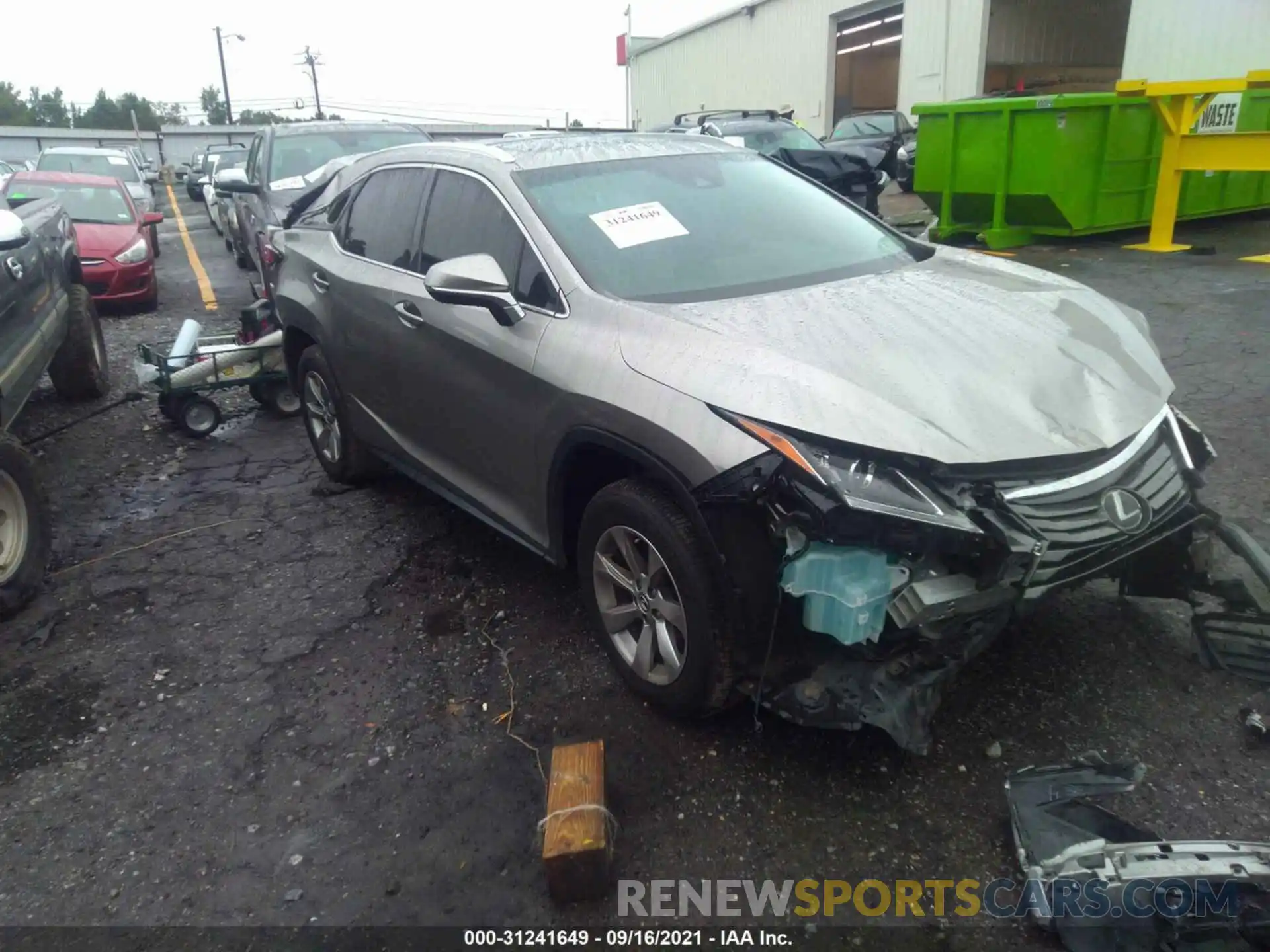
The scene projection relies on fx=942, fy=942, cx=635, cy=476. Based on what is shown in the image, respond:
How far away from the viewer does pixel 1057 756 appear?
112 inches

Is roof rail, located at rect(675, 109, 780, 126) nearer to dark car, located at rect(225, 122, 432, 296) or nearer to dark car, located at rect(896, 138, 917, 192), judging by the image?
dark car, located at rect(896, 138, 917, 192)

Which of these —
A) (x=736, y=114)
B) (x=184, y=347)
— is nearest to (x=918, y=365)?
(x=184, y=347)

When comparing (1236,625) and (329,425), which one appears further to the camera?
(329,425)

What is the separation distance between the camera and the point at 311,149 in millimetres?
9133

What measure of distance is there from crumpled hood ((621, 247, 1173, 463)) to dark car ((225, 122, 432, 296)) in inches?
240

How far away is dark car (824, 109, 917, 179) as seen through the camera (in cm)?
1730

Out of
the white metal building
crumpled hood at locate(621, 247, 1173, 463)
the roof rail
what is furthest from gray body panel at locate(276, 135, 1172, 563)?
the white metal building

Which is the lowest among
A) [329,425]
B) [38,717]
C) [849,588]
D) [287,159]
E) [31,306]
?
[38,717]

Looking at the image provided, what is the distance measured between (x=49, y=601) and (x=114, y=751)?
1422 millimetres

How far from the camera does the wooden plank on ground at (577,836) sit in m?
2.41

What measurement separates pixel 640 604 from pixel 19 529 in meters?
3.02

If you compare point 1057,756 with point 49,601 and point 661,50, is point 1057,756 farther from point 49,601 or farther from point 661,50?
point 661,50

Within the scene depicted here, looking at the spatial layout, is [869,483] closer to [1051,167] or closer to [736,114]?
[1051,167]

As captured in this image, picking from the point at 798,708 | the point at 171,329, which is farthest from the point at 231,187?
the point at 798,708
